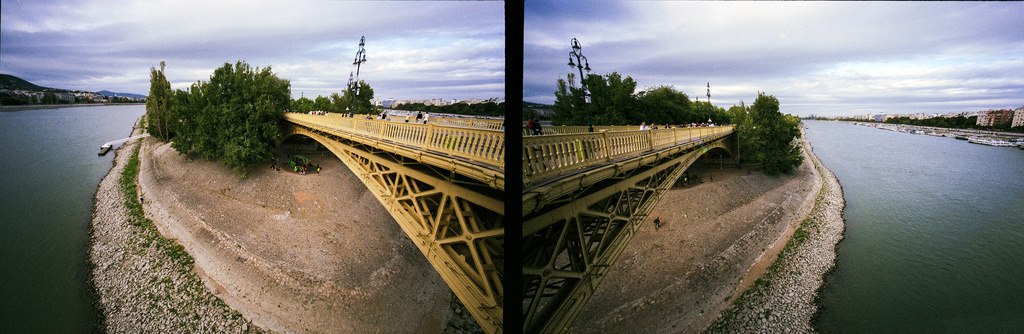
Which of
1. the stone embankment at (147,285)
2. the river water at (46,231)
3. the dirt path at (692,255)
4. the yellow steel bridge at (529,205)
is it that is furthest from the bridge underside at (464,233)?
the river water at (46,231)

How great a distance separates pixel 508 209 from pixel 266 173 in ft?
65.4

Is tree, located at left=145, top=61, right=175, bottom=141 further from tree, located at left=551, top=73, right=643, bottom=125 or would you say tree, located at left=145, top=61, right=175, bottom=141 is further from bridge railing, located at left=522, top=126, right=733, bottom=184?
bridge railing, located at left=522, top=126, right=733, bottom=184

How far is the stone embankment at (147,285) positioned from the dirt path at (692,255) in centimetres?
944

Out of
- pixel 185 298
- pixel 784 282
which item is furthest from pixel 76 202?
pixel 784 282

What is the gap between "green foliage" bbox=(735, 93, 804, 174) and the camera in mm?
21453

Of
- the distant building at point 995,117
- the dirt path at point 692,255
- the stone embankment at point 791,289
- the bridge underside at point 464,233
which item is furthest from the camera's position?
the distant building at point 995,117

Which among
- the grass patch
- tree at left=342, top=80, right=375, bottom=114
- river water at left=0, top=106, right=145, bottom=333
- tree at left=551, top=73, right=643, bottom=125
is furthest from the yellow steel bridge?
tree at left=342, top=80, right=375, bottom=114

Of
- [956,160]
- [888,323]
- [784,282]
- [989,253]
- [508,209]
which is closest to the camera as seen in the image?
[508,209]

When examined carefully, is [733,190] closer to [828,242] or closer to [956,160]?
[828,242]

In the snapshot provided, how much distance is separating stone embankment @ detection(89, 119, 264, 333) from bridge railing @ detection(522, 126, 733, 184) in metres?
9.24

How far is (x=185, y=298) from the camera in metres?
9.55

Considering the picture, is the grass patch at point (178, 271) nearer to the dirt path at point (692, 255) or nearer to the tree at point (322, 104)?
the dirt path at point (692, 255)

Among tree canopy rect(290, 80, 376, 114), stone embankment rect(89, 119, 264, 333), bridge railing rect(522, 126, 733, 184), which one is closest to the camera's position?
bridge railing rect(522, 126, 733, 184)

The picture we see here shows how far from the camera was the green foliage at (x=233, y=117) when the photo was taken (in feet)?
55.9
